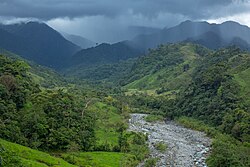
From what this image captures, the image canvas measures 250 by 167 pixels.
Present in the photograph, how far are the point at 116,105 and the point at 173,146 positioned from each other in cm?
4566

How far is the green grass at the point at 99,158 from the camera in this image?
57.7 m

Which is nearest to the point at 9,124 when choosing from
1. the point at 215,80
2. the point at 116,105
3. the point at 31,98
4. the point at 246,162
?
the point at 31,98

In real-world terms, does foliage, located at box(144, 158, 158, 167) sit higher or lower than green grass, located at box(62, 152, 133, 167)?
lower

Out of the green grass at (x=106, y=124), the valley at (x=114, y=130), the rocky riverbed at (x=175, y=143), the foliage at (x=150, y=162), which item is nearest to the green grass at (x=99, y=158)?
the valley at (x=114, y=130)

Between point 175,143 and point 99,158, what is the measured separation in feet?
87.7

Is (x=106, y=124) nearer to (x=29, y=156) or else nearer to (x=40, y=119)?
(x=40, y=119)

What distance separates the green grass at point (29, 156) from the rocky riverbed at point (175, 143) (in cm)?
1791

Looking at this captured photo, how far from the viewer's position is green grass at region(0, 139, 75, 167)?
1891 inches

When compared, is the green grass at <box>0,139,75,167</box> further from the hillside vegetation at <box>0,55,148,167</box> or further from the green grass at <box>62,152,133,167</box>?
the green grass at <box>62,152,133,167</box>

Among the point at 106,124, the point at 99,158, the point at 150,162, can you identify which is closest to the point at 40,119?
the point at 99,158

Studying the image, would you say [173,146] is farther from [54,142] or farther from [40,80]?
[40,80]

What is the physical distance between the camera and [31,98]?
240 feet

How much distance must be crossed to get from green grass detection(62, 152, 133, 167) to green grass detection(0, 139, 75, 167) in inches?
133

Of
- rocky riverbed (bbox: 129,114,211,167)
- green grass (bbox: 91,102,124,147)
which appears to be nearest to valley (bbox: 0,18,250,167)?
rocky riverbed (bbox: 129,114,211,167)
